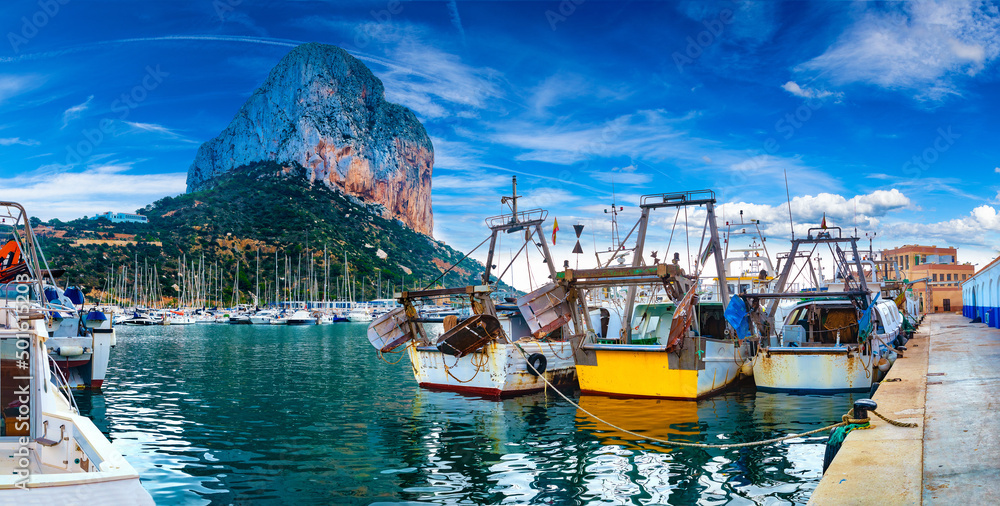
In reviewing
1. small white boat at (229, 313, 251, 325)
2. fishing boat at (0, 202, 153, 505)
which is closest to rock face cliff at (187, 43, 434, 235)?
small white boat at (229, 313, 251, 325)

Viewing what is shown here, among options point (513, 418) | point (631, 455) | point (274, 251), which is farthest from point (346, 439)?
point (274, 251)

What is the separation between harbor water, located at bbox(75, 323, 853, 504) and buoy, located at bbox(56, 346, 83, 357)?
1.61 metres

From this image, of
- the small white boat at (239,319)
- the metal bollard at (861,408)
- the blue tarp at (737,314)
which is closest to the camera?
the metal bollard at (861,408)

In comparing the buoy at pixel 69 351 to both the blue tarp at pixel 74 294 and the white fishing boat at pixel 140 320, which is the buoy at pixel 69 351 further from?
the white fishing boat at pixel 140 320

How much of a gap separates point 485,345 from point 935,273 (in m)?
107

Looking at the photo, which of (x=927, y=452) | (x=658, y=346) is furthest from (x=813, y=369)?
(x=927, y=452)

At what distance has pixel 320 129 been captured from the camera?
173 m

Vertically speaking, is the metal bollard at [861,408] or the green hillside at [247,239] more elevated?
the green hillside at [247,239]

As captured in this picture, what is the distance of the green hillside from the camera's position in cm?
10731

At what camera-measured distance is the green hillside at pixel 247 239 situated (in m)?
107

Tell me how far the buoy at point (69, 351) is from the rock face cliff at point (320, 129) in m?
147

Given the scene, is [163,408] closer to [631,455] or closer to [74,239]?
[631,455]

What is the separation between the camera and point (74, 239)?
110375 mm

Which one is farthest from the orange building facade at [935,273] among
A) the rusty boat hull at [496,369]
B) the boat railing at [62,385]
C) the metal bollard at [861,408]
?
the boat railing at [62,385]
